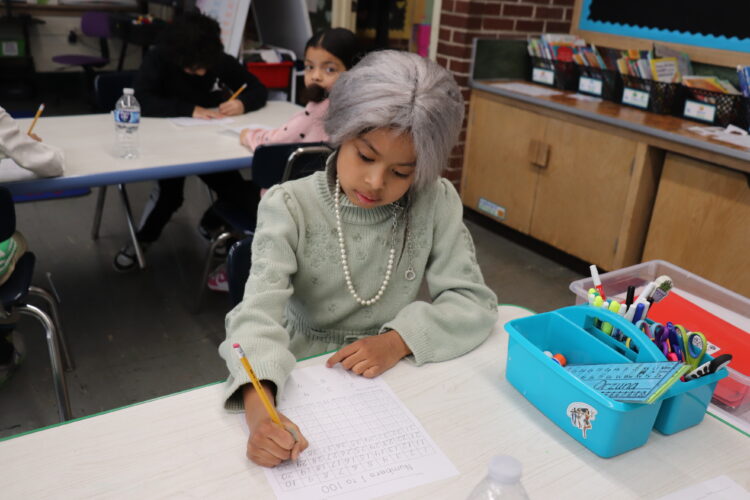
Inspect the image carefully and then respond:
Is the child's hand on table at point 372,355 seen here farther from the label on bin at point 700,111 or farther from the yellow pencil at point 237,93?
the label on bin at point 700,111

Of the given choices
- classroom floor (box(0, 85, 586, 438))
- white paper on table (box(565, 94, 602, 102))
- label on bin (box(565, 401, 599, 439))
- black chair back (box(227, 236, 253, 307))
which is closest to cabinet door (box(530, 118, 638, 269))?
classroom floor (box(0, 85, 586, 438))

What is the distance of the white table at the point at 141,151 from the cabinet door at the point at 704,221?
5.72 feet

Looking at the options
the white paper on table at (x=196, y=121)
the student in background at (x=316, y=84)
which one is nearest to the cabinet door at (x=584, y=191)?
the student in background at (x=316, y=84)

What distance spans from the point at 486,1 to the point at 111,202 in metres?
2.40

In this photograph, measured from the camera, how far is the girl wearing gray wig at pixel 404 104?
1.03m

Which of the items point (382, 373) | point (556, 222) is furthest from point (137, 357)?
point (556, 222)

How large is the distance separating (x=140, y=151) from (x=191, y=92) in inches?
32.3

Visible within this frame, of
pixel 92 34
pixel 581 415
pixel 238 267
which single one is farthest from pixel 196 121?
pixel 92 34

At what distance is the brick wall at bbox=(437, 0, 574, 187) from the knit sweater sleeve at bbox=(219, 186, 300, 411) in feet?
8.40

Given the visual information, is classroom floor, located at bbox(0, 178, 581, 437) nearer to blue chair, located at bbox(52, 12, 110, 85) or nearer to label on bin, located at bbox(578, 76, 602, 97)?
label on bin, located at bbox(578, 76, 602, 97)

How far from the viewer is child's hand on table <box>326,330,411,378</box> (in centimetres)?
101

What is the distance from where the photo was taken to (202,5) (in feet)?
15.9

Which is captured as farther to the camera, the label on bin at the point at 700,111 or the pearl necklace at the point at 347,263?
the label on bin at the point at 700,111

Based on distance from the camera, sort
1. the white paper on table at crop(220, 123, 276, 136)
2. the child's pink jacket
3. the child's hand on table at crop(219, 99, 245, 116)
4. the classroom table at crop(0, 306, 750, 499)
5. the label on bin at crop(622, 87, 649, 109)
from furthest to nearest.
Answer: the label on bin at crop(622, 87, 649, 109) < the child's hand on table at crop(219, 99, 245, 116) < the white paper on table at crop(220, 123, 276, 136) < the child's pink jacket < the classroom table at crop(0, 306, 750, 499)
